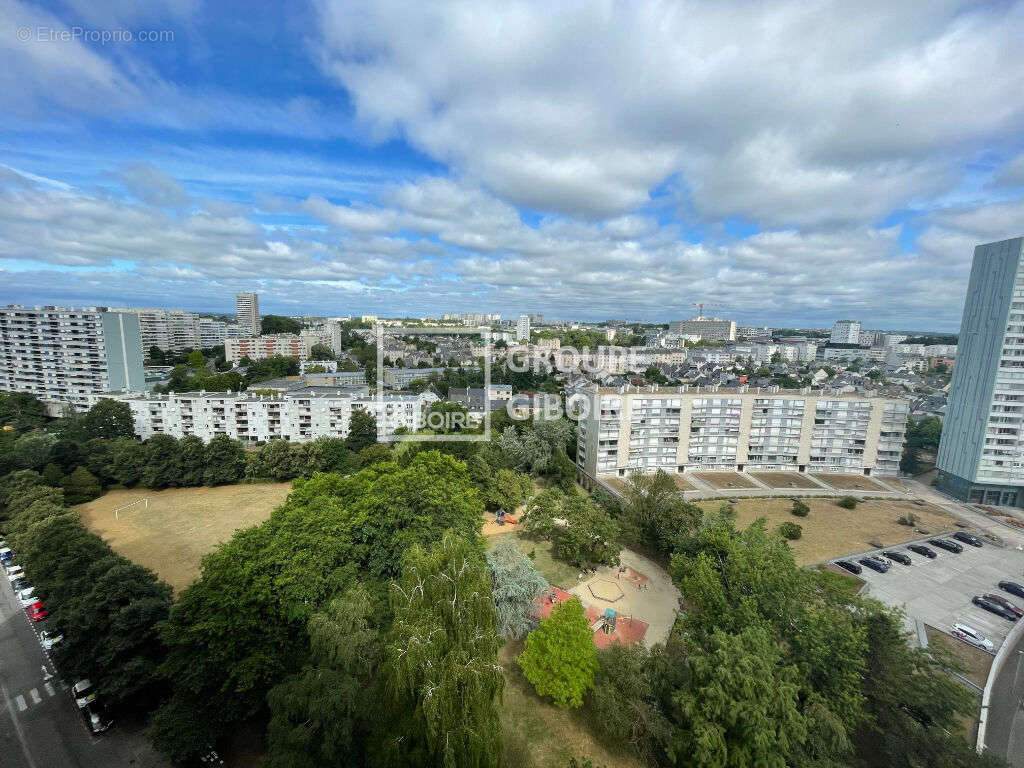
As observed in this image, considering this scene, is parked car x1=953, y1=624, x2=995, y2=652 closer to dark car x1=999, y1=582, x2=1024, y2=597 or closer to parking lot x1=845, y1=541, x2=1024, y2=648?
parking lot x1=845, y1=541, x2=1024, y2=648

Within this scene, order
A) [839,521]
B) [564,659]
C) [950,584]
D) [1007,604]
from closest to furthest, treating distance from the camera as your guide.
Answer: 1. [564,659]
2. [1007,604]
3. [950,584]
4. [839,521]

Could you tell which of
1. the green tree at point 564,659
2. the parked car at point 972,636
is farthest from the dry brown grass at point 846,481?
the green tree at point 564,659

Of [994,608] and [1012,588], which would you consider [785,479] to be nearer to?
[1012,588]

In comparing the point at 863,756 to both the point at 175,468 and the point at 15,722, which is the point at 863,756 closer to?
the point at 15,722

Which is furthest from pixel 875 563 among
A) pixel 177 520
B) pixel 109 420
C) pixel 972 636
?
pixel 109 420

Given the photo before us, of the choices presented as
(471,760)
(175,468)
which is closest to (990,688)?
(471,760)

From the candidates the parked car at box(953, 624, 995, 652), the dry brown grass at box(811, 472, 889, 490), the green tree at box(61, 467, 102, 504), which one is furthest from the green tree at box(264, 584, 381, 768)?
the dry brown grass at box(811, 472, 889, 490)
